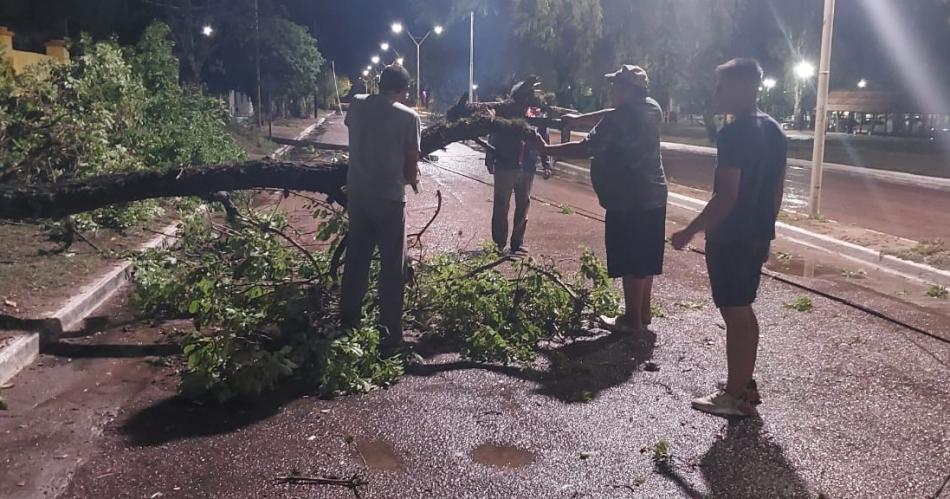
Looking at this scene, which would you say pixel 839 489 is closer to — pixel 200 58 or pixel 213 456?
pixel 213 456

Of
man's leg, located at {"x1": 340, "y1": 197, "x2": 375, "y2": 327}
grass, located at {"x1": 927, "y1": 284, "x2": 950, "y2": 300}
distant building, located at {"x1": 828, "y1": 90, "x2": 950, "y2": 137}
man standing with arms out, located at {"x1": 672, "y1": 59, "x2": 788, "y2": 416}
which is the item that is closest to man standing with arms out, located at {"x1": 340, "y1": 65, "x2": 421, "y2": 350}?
man's leg, located at {"x1": 340, "y1": 197, "x2": 375, "y2": 327}

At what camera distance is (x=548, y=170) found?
9.38m

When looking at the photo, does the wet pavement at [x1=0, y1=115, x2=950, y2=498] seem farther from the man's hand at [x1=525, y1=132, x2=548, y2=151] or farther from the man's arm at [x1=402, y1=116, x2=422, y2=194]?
the man's hand at [x1=525, y1=132, x2=548, y2=151]

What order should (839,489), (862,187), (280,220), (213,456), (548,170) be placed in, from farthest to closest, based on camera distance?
(862,187) < (548,170) < (280,220) < (213,456) < (839,489)

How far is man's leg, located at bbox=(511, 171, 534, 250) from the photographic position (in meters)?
9.53

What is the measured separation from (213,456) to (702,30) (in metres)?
31.3

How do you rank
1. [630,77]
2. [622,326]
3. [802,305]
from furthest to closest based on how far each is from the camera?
[802,305] → [622,326] → [630,77]

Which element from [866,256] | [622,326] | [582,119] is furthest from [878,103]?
[622,326]

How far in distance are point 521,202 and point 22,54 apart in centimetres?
981

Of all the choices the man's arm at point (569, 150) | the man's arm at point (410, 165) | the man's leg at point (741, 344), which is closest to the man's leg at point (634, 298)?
the man's arm at point (569, 150)

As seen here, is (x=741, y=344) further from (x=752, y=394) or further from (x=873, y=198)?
(x=873, y=198)

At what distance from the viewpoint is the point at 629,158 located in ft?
19.6

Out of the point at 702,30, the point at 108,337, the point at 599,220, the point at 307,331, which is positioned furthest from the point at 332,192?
the point at 702,30

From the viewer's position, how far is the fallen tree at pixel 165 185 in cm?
618
